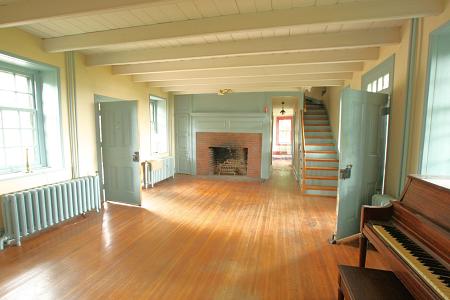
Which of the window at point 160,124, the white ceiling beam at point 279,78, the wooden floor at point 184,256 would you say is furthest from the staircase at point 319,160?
the window at point 160,124

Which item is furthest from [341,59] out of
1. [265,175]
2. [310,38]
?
[265,175]

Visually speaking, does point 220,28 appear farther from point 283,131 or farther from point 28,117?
point 283,131

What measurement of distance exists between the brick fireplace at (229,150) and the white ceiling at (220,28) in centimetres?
273

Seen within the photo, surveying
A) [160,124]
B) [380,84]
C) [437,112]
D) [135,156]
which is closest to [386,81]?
[380,84]

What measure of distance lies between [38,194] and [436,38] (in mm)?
4864

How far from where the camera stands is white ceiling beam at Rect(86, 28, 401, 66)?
2806mm

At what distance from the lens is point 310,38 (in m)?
2.95

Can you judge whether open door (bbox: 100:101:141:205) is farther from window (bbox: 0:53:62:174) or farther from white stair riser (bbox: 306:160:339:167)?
white stair riser (bbox: 306:160:339:167)

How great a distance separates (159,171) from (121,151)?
Answer: 75.6 inches

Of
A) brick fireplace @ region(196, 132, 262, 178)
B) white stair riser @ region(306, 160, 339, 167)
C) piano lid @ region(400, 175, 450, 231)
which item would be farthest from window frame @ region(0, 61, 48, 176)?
white stair riser @ region(306, 160, 339, 167)

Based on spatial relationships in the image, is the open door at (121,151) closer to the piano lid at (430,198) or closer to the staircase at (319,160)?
the staircase at (319,160)

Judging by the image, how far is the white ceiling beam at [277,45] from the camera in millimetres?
2806

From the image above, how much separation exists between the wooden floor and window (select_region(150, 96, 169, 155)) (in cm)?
282

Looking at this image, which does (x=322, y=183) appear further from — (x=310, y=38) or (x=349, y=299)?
(x=349, y=299)
